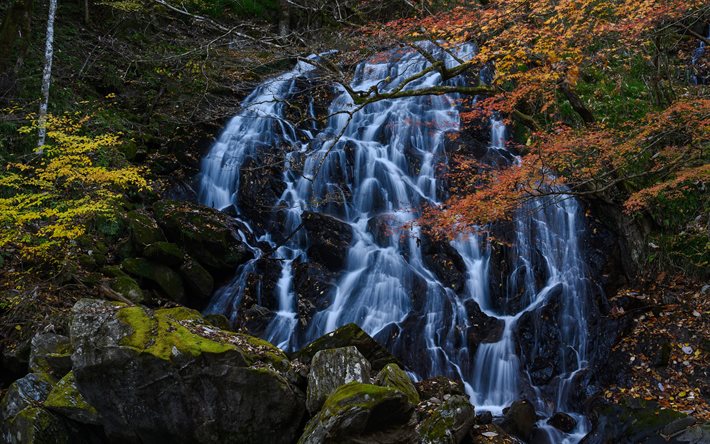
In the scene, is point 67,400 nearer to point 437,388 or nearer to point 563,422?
point 437,388

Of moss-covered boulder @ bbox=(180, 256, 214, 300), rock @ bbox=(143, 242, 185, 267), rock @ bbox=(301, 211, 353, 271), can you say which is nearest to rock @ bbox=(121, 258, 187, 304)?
rock @ bbox=(143, 242, 185, 267)

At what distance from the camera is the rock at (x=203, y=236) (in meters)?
10.6

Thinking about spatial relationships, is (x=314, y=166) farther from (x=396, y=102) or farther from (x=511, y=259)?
(x=511, y=259)

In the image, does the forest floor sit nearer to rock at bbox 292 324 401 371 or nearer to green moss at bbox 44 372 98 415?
rock at bbox 292 324 401 371

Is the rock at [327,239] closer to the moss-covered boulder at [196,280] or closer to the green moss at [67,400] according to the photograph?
the moss-covered boulder at [196,280]

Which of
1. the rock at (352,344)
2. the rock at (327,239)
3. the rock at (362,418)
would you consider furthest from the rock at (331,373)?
the rock at (327,239)

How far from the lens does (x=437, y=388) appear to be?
22.9ft

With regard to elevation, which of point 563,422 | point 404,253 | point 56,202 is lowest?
point 563,422

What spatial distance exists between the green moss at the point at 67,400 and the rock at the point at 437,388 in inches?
167

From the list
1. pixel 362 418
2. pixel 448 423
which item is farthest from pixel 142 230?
pixel 448 423

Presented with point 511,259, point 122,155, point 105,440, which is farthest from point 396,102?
point 105,440

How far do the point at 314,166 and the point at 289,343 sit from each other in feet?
17.6

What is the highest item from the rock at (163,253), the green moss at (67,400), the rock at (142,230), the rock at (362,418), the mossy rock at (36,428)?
the rock at (142,230)

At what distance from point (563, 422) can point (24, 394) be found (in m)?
7.57
